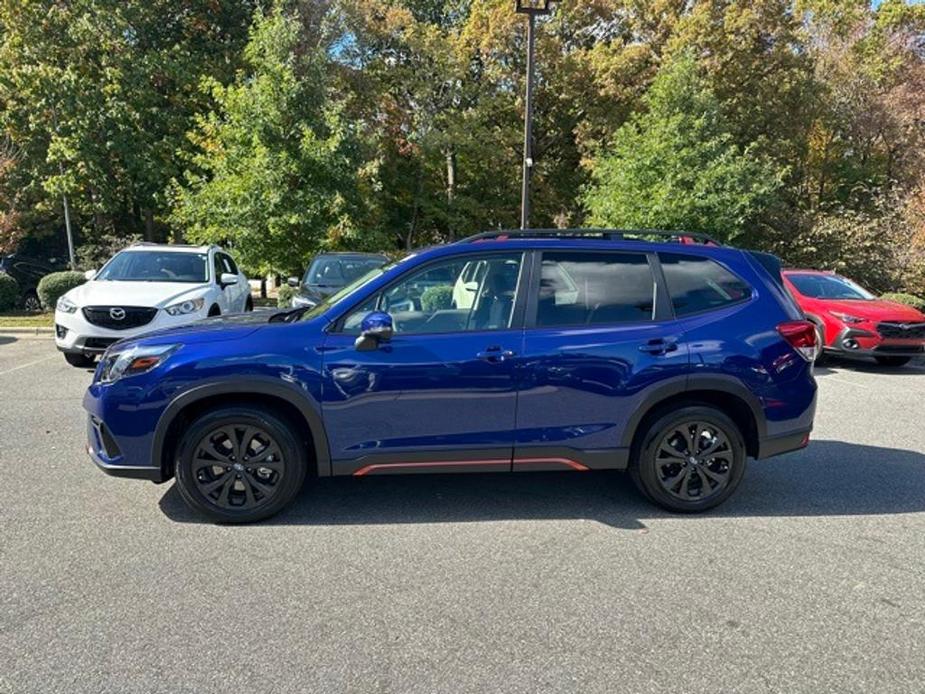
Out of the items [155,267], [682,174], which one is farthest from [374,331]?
[682,174]

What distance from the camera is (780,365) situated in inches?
168

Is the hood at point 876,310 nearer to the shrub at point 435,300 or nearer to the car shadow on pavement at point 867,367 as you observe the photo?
the car shadow on pavement at point 867,367

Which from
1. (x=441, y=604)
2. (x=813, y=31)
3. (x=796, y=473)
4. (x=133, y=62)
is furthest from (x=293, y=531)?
(x=813, y=31)

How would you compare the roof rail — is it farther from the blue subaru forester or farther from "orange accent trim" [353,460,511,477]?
"orange accent trim" [353,460,511,477]

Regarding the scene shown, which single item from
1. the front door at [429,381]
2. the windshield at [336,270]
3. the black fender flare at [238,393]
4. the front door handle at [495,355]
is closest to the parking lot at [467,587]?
the front door at [429,381]

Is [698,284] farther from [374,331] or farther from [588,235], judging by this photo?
[374,331]

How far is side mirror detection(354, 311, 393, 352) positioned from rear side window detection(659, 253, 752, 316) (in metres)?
1.89

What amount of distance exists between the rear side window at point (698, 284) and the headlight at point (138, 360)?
3180 millimetres

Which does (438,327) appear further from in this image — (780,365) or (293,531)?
(780,365)

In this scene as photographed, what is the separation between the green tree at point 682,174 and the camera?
16281mm

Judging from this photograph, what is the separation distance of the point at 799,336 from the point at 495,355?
206cm

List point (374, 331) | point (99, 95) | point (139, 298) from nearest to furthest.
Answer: point (374, 331)
point (139, 298)
point (99, 95)

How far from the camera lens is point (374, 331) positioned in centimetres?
378

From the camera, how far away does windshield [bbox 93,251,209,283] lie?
9445 mm
